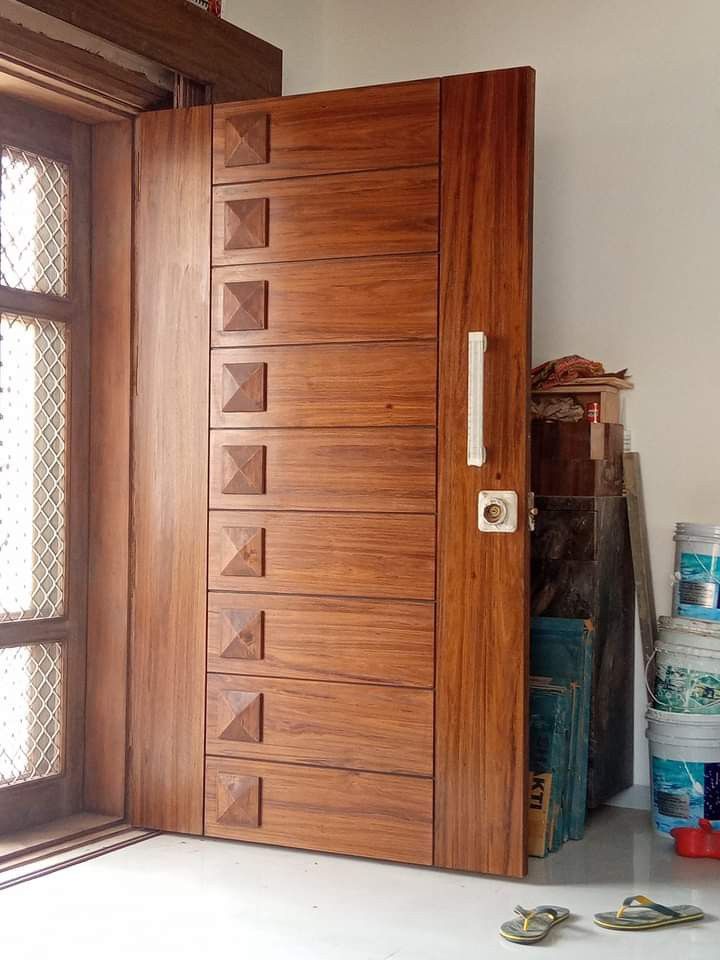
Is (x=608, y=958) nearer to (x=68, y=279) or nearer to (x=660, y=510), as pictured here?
(x=660, y=510)

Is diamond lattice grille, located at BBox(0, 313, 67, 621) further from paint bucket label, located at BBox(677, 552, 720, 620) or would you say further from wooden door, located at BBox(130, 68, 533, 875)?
paint bucket label, located at BBox(677, 552, 720, 620)

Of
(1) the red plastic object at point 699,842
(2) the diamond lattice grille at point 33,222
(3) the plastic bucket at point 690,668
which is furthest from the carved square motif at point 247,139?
(1) the red plastic object at point 699,842

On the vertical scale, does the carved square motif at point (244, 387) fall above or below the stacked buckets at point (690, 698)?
above

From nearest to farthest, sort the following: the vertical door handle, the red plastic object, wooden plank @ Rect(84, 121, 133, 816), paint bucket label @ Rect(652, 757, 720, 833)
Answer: the vertical door handle < the red plastic object < paint bucket label @ Rect(652, 757, 720, 833) < wooden plank @ Rect(84, 121, 133, 816)

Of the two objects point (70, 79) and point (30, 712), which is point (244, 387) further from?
point (30, 712)

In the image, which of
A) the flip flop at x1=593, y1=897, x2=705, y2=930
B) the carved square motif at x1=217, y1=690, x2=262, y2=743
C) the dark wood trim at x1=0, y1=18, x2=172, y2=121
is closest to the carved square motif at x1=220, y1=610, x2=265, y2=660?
the carved square motif at x1=217, y1=690, x2=262, y2=743

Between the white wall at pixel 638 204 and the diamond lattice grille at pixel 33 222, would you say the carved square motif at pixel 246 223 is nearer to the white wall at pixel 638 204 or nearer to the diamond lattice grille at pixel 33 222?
the diamond lattice grille at pixel 33 222

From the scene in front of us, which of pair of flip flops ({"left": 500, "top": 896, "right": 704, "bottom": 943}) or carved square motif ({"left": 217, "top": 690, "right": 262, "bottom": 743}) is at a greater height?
carved square motif ({"left": 217, "top": 690, "right": 262, "bottom": 743})

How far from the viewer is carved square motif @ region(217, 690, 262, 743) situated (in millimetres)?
3467

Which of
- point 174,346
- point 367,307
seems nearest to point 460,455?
point 367,307

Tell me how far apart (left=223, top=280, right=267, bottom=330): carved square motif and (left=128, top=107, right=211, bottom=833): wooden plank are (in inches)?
2.7

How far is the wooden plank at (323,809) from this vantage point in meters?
3.29

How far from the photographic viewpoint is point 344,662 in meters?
3.37

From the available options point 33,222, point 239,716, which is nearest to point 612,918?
point 239,716
